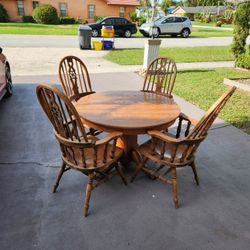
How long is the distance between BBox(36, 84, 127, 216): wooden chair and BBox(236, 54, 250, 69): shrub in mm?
7697

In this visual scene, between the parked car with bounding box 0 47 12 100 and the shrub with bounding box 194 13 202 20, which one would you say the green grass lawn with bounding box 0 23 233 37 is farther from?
the shrub with bounding box 194 13 202 20

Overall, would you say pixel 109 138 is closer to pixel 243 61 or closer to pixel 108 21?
pixel 243 61

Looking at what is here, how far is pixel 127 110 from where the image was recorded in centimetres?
281

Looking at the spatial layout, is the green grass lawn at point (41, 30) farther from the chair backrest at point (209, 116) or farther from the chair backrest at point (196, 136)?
the chair backrest at point (209, 116)

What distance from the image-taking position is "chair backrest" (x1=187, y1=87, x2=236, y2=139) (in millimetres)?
2170

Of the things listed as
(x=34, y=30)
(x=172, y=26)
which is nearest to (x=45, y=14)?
(x=34, y=30)

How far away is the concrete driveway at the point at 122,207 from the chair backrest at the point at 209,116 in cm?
77

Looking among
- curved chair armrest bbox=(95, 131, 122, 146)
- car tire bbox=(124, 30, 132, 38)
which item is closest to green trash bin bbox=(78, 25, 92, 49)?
car tire bbox=(124, 30, 132, 38)

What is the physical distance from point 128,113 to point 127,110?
0.29 feet

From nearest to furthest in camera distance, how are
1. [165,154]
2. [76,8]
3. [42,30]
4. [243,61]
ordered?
[165,154], [243,61], [42,30], [76,8]

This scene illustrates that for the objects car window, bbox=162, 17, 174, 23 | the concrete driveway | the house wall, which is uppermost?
the house wall

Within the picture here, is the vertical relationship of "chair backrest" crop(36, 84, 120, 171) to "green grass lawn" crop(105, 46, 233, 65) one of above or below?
above

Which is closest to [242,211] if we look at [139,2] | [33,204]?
[33,204]

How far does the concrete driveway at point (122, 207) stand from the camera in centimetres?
215
